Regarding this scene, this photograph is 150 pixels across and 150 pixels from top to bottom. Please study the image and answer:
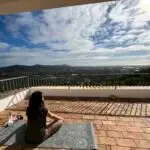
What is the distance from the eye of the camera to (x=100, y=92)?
5734 mm

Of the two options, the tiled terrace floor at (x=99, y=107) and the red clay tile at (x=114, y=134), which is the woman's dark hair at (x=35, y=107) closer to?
the red clay tile at (x=114, y=134)

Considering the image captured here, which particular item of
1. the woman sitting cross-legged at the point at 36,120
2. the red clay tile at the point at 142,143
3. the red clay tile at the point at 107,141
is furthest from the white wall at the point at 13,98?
the red clay tile at the point at 142,143

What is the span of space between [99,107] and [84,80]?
1701 mm

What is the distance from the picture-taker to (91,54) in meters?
13.6

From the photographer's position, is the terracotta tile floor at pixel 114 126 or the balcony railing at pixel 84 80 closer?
the terracotta tile floor at pixel 114 126

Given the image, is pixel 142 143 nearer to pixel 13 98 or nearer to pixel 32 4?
pixel 32 4

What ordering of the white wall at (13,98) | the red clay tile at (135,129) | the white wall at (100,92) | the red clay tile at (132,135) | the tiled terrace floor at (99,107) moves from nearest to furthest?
1. the red clay tile at (132,135)
2. the red clay tile at (135,129)
3. the tiled terrace floor at (99,107)
4. the white wall at (13,98)
5. the white wall at (100,92)

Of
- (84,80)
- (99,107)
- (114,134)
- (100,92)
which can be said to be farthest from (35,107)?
(84,80)

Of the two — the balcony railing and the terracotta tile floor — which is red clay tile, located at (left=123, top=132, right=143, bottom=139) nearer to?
the terracotta tile floor

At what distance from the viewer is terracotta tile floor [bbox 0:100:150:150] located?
2693 mm

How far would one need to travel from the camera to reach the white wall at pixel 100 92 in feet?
18.0

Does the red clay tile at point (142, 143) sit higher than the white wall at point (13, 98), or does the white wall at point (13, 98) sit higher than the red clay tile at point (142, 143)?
the white wall at point (13, 98)

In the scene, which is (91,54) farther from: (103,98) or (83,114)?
(83,114)

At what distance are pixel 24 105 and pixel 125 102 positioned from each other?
2.94 metres
